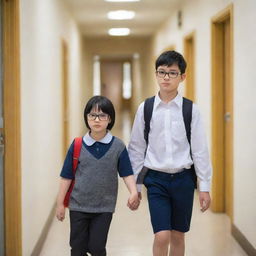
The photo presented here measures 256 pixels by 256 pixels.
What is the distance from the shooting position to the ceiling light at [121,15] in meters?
8.66

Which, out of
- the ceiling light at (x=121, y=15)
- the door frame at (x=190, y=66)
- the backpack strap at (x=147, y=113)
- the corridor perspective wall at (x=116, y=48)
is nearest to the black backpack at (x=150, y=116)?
the backpack strap at (x=147, y=113)

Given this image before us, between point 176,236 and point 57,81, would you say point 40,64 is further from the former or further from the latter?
point 176,236

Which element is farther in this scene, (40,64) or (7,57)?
(40,64)

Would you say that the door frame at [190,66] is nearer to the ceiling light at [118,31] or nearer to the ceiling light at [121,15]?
the ceiling light at [121,15]

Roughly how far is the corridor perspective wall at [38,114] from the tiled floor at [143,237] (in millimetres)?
205

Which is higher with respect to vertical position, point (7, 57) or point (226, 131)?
point (7, 57)

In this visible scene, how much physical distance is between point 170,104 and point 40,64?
195 centimetres

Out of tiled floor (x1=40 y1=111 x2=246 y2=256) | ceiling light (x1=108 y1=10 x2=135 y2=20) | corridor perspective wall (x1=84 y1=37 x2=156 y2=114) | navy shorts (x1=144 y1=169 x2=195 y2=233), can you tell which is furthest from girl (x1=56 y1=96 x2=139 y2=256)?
corridor perspective wall (x1=84 y1=37 x2=156 y2=114)

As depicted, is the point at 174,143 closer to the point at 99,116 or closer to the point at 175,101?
the point at 175,101

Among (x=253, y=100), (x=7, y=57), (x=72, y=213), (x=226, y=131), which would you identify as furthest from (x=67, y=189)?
(x=226, y=131)

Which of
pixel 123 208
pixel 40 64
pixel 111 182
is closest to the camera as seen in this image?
pixel 111 182

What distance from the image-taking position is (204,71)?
5770mm

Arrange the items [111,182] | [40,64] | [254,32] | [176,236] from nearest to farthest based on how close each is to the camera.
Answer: [111,182]
[176,236]
[254,32]
[40,64]

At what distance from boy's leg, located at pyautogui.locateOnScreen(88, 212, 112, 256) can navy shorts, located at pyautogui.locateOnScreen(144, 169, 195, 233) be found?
25 cm
